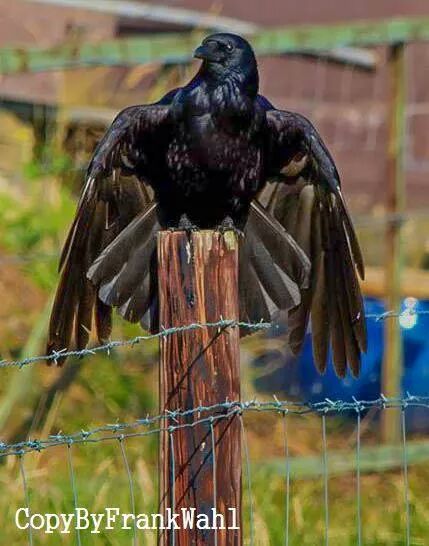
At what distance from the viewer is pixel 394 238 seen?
23.3 feet

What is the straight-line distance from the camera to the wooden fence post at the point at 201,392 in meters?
3.47

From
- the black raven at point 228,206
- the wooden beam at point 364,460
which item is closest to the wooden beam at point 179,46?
the black raven at point 228,206

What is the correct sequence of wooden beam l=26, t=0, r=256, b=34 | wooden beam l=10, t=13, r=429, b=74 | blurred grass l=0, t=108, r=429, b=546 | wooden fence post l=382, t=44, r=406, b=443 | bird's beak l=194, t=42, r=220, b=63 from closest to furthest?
blurred grass l=0, t=108, r=429, b=546, bird's beak l=194, t=42, r=220, b=63, wooden beam l=10, t=13, r=429, b=74, wooden fence post l=382, t=44, r=406, b=443, wooden beam l=26, t=0, r=256, b=34

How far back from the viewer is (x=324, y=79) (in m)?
12.8

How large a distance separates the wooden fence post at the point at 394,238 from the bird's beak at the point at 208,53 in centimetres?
195

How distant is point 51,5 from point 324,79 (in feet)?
8.32

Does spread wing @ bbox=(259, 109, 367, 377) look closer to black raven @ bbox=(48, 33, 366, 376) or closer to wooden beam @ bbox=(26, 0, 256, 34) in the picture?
black raven @ bbox=(48, 33, 366, 376)

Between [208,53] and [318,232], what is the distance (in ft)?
2.46

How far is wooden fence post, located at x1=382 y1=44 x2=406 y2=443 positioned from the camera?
7000 millimetres

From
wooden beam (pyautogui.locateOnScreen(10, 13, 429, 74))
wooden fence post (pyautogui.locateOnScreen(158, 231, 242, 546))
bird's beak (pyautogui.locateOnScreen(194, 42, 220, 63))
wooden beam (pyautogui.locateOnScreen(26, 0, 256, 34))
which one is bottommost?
wooden fence post (pyautogui.locateOnScreen(158, 231, 242, 546))

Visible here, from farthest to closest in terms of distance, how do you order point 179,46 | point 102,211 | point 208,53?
point 179,46
point 208,53
point 102,211

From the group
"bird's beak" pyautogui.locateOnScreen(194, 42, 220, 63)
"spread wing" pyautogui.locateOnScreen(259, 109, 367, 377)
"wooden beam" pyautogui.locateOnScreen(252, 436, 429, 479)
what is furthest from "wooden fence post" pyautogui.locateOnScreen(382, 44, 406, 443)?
"bird's beak" pyautogui.locateOnScreen(194, 42, 220, 63)

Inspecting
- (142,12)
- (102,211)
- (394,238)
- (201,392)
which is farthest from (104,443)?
(142,12)

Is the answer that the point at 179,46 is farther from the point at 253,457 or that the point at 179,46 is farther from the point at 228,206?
the point at 253,457
